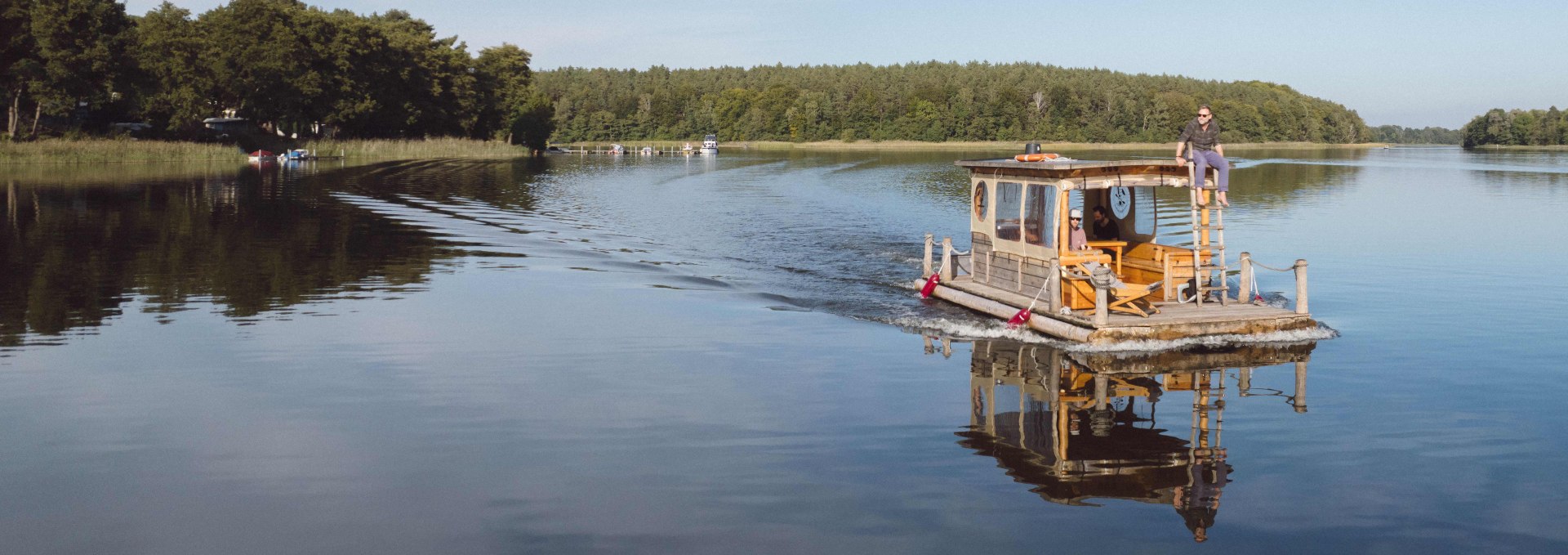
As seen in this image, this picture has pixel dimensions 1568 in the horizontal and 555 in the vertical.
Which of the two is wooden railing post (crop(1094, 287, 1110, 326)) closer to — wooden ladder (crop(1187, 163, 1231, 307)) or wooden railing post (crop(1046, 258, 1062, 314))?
wooden railing post (crop(1046, 258, 1062, 314))

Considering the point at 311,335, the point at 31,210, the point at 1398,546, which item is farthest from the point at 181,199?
the point at 1398,546

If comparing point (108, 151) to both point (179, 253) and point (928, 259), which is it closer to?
point (179, 253)

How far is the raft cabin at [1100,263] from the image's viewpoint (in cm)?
1958

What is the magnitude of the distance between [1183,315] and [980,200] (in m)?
5.15

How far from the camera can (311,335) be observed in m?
20.0

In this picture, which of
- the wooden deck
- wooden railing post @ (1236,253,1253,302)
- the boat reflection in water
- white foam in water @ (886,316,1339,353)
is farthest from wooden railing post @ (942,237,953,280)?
wooden railing post @ (1236,253,1253,302)

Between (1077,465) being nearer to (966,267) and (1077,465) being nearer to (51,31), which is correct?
(966,267)

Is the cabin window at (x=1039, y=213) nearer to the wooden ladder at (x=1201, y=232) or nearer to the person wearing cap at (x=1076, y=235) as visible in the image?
the person wearing cap at (x=1076, y=235)

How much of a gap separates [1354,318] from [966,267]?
735 centimetres

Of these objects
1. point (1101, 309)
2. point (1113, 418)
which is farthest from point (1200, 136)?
point (1113, 418)

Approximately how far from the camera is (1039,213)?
2153cm

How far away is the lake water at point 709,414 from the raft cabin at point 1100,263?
1.89ft

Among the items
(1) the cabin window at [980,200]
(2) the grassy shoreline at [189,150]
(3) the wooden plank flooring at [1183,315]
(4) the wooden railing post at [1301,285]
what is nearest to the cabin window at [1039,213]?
(3) the wooden plank flooring at [1183,315]

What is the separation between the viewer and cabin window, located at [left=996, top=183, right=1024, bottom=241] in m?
22.3
